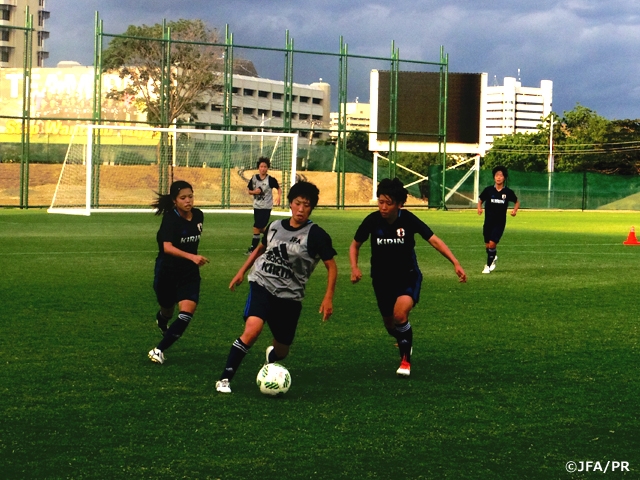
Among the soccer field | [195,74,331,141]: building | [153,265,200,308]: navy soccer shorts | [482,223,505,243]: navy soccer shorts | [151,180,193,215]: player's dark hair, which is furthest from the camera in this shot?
[195,74,331,141]: building

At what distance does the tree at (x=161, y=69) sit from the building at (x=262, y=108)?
0.94 metres

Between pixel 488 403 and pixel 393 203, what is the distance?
190 centimetres

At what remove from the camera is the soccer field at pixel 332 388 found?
5.53m

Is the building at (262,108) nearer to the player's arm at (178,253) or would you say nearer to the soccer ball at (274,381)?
the player's arm at (178,253)

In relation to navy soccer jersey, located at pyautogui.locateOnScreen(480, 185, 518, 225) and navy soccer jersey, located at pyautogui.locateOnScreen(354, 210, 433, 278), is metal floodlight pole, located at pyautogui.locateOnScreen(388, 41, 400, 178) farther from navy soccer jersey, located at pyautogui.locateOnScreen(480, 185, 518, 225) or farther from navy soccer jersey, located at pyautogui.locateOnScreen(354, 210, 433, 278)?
navy soccer jersey, located at pyautogui.locateOnScreen(354, 210, 433, 278)

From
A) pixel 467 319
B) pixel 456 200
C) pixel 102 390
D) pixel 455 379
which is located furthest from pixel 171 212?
pixel 456 200

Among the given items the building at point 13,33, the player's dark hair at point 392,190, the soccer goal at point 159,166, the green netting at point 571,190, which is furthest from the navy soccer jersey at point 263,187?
the building at point 13,33

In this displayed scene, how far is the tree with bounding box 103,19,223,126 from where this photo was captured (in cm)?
4009

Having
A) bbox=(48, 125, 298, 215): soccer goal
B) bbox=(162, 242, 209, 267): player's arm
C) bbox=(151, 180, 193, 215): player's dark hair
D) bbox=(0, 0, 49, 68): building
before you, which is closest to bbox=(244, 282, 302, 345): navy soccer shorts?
bbox=(162, 242, 209, 267): player's arm

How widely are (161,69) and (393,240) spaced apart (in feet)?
110

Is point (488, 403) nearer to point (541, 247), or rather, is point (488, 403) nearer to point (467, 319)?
point (467, 319)

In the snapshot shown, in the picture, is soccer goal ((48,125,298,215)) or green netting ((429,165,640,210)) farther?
green netting ((429,165,640,210))

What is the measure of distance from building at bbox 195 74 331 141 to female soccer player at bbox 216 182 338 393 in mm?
32284

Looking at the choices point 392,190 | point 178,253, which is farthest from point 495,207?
point 178,253
